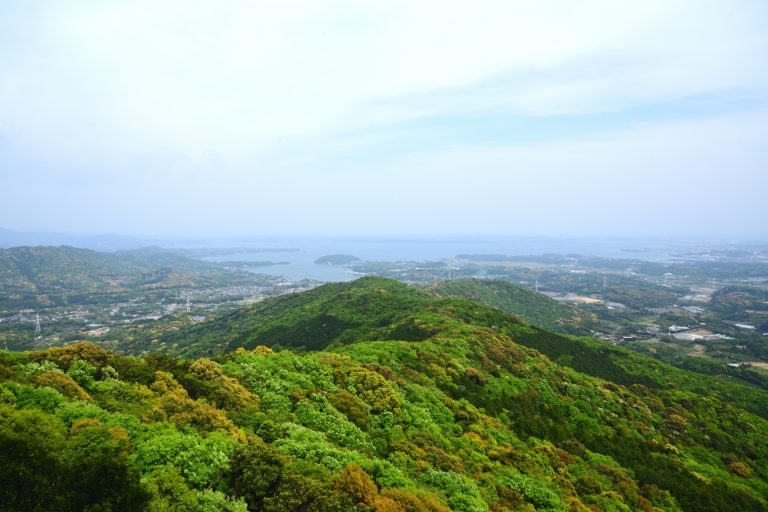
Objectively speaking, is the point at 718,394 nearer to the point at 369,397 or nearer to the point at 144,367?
the point at 369,397

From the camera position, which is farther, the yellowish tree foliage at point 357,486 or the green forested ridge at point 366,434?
the yellowish tree foliage at point 357,486

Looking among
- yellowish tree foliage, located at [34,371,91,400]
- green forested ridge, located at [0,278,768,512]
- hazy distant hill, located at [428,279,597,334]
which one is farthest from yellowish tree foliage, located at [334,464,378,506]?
hazy distant hill, located at [428,279,597,334]

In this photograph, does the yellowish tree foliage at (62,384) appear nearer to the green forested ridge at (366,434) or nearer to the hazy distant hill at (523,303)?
the green forested ridge at (366,434)

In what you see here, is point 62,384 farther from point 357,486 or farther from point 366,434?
point 366,434

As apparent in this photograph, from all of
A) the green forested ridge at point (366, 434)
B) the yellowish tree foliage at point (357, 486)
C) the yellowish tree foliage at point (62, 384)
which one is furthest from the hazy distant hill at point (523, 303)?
the yellowish tree foliage at point (62, 384)

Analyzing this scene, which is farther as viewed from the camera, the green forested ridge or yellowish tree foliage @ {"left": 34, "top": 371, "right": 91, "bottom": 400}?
yellowish tree foliage @ {"left": 34, "top": 371, "right": 91, "bottom": 400}

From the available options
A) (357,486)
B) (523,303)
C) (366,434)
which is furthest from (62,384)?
(523,303)

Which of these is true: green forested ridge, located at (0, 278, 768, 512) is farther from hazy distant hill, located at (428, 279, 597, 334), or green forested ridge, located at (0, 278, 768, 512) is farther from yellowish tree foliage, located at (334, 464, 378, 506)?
hazy distant hill, located at (428, 279, 597, 334)
